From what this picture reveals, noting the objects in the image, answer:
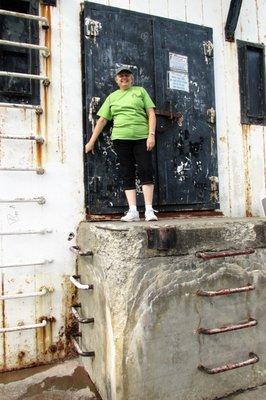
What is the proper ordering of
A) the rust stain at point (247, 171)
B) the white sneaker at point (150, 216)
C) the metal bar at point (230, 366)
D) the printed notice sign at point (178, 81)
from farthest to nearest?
the rust stain at point (247, 171) → the printed notice sign at point (178, 81) → the white sneaker at point (150, 216) → the metal bar at point (230, 366)

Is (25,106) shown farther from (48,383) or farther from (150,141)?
(48,383)

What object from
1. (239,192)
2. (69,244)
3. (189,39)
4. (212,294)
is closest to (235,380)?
(212,294)

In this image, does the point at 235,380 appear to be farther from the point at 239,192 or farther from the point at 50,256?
the point at 239,192

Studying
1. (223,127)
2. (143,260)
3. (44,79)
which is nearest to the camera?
(143,260)

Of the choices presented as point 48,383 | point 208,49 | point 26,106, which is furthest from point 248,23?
point 48,383

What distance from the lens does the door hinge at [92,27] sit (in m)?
3.45

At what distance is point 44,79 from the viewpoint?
3.16 m

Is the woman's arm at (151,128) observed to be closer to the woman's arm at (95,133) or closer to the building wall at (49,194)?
the woman's arm at (95,133)

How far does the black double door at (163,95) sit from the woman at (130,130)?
6.1 inches

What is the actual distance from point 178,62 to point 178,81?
0.21 metres

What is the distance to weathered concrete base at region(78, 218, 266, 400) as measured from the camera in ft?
7.51

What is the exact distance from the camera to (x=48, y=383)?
8.92 feet

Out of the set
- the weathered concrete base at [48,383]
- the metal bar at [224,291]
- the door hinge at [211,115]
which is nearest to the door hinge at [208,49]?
the door hinge at [211,115]

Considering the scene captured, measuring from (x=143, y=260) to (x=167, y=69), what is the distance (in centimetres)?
235
